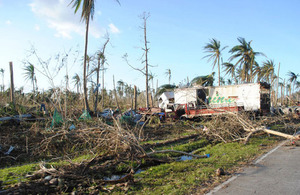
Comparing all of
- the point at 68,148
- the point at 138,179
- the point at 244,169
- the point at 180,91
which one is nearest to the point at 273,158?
the point at 244,169

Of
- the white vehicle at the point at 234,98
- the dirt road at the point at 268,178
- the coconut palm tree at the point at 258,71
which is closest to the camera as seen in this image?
the dirt road at the point at 268,178

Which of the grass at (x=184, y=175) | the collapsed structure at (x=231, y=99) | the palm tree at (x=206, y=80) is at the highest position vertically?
the palm tree at (x=206, y=80)

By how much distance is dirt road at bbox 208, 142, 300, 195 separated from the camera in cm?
497

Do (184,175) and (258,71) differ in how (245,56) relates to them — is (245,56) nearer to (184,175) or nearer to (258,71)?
(258,71)

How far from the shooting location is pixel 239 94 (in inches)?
866

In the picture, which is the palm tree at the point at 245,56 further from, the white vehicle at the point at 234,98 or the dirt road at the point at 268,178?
the dirt road at the point at 268,178

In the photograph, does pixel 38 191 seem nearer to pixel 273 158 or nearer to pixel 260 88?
pixel 273 158

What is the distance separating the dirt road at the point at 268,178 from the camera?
4969mm

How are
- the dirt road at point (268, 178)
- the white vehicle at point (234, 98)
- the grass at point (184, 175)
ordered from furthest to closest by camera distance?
the white vehicle at point (234, 98) < the grass at point (184, 175) < the dirt road at point (268, 178)

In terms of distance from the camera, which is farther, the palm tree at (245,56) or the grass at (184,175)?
the palm tree at (245,56)

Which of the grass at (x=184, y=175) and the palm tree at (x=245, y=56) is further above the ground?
the palm tree at (x=245, y=56)

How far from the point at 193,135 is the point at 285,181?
8370 mm

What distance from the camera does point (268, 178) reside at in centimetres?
575

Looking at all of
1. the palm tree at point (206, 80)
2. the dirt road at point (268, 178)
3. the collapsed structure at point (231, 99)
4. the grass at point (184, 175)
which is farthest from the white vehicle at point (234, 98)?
the dirt road at point (268, 178)
